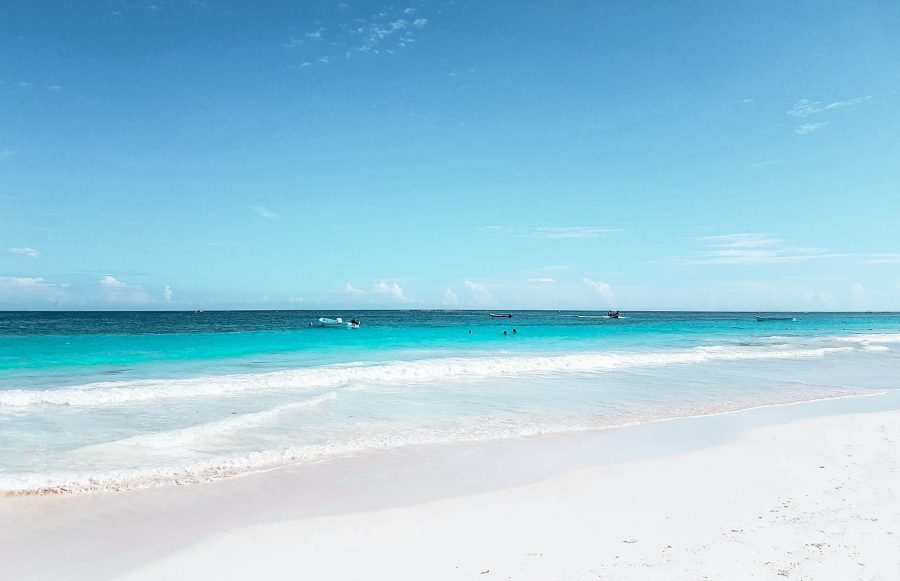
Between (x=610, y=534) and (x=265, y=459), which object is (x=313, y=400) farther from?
(x=610, y=534)

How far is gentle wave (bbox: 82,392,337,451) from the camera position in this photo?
10.1 metres

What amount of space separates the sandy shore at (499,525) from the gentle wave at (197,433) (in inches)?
109

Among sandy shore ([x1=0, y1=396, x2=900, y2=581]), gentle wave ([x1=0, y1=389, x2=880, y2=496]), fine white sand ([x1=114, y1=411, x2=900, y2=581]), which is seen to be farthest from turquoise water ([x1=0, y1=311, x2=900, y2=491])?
fine white sand ([x1=114, y1=411, x2=900, y2=581])

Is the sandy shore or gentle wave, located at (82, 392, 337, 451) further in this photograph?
gentle wave, located at (82, 392, 337, 451)

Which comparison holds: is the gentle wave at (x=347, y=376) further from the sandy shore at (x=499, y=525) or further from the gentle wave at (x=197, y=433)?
the sandy shore at (x=499, y=525)

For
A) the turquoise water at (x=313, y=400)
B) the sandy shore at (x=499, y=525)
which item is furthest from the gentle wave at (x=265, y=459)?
the sandy shore at (x=499, y=525)

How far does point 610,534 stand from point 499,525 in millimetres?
1239

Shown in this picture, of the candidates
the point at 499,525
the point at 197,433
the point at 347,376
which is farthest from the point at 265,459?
the point at 347,376

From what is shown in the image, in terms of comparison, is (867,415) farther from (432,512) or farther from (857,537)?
(432,512)

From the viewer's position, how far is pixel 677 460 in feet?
29.7

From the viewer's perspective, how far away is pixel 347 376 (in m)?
19.9

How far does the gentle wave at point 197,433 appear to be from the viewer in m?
10.1

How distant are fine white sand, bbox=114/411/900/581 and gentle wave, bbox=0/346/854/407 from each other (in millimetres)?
11637

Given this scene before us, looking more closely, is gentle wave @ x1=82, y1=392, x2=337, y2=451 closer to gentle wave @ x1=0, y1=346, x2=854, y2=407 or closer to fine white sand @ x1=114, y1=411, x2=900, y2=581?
gentle wave @ x1=0, y1=346, x2=854, y2=407
